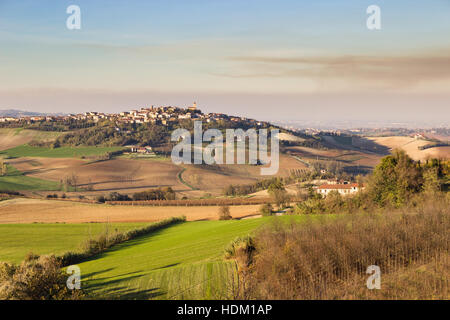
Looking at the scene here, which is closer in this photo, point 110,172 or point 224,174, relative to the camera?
point 110,172

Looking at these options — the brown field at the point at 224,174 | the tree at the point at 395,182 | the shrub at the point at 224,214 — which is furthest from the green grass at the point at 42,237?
the brown field at the point at 224,174

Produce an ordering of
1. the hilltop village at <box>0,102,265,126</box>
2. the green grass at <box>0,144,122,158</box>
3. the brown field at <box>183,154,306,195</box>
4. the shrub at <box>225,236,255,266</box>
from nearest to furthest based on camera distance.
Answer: the shrub at <box>225,236,255,266</box> < the brown field at <box>183,154,306,195</box> < the green grass at <box>0,144,122,158</box> < the hilltop village at <box>0,102,265,126</box>

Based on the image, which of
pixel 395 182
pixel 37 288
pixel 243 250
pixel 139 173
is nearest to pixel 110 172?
pixel 139 173

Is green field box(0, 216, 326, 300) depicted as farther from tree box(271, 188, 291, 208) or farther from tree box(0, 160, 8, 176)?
tree box(0, 160, 8, 176)

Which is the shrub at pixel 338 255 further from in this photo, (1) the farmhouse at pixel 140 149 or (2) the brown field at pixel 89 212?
(1) the farmhouse at pixel 140 149

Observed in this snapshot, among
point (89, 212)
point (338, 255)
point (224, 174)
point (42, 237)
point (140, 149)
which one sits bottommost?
point (89, 212)

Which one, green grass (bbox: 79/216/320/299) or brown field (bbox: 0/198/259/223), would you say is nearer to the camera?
green grass (bbox: 79/216/320/299)

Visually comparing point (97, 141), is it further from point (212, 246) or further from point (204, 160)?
point (212, 246)

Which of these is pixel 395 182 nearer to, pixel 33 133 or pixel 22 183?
pixel 22 183

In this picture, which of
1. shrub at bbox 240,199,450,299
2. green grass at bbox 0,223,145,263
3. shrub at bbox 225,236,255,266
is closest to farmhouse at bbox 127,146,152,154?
green grass at bbox 0,223,145,263
